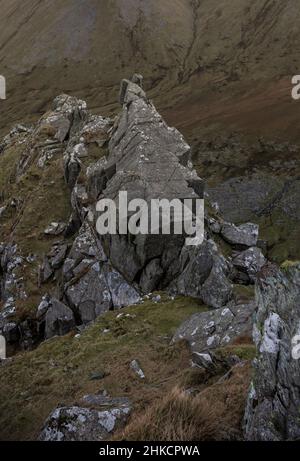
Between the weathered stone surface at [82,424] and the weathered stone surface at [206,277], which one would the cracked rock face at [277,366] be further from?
the weathered stone surface at [206,277]

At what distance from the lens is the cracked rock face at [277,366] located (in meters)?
12.1

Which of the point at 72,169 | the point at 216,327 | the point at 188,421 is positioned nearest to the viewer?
the point at 188,421

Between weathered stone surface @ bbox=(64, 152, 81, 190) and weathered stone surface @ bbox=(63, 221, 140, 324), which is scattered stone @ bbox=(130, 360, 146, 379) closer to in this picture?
weathered stone surface @ bbox=(63, 221, 140, 324)

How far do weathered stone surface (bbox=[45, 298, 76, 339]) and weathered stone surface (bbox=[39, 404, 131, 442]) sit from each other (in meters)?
17.3

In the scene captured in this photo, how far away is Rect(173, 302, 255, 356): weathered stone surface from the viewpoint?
893 inches

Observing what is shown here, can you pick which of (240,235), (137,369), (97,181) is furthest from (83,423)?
(97,181)

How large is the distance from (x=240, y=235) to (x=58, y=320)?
14.4m

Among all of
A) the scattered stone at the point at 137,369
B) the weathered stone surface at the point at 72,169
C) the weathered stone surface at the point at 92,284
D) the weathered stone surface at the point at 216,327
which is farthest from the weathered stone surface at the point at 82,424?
the weathered stone surface at the point at 72,169

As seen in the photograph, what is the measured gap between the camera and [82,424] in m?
15.6

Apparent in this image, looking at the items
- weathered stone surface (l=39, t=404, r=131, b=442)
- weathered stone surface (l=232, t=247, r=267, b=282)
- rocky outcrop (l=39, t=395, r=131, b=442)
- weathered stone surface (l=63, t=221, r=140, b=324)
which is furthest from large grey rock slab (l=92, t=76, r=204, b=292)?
weathered stone surface (l=39, t=404, r=131, b=442)

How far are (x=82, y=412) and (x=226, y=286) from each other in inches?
555

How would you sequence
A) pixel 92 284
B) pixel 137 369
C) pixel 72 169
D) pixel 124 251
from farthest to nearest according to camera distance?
pixel 72 169
pixel 92 284
pixel 124 251
pixel 137 369

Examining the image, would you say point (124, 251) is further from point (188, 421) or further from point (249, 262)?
point (188, 421)

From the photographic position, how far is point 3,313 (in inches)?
1480
